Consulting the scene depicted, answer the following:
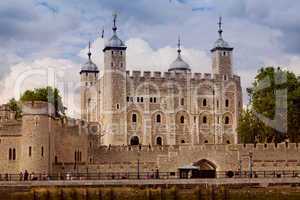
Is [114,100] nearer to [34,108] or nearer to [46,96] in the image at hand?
[46,96]

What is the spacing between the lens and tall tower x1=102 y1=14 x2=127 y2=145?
7488cm

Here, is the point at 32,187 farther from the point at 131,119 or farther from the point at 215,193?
the point at 131,119

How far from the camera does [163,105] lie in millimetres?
76625

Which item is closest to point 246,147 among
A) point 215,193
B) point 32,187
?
point 215,193

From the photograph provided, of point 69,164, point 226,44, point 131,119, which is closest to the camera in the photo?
point 69,164

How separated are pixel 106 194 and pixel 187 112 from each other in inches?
1439

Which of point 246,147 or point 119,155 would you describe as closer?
point 246,147

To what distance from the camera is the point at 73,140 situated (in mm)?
55688

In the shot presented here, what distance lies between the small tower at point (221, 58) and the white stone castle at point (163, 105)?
3.97ft

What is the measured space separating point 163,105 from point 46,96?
40.2ft

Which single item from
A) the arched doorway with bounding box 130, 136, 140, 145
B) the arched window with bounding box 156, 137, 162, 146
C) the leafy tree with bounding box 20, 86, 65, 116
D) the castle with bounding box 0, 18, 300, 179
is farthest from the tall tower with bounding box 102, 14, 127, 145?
the leafy tree with bounding box 20, 86, 65, 116

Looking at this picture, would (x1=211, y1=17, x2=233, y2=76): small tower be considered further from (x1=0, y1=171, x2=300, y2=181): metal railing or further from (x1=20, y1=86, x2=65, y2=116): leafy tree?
(x1=0, y1=171, x2=300, y2=181): metal railing

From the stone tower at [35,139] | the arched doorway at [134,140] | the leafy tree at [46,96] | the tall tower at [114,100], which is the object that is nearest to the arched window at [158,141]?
the arched doorway at [134,140]

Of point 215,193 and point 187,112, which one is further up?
point 187,112
